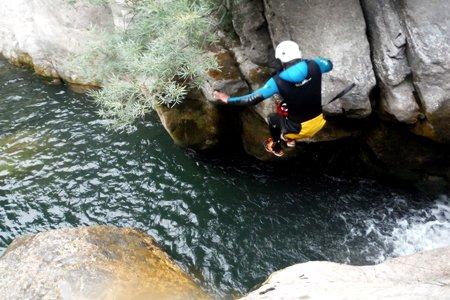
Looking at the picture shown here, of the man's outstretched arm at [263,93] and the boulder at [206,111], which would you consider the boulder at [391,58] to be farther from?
the boulder at [206,111]

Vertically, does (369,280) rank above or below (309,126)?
below

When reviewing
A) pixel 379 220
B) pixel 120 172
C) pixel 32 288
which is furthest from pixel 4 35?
pixel 379 220

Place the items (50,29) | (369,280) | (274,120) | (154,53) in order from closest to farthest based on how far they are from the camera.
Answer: (369,280) → (154,53) → (274,120) → (50,29)

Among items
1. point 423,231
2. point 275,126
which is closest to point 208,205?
point 275,126

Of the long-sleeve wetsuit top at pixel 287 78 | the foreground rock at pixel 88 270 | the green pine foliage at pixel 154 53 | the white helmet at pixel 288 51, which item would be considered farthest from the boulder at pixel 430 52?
the foreground rock at pixel 88 270

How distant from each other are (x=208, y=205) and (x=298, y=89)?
4812mm

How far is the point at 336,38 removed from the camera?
9.66 meters

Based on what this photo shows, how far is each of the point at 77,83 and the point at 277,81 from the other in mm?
11802

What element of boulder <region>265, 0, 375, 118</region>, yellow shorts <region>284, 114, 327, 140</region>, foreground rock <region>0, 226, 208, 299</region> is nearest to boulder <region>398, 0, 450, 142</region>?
boulder <region>265, 0, 375, 118</region>

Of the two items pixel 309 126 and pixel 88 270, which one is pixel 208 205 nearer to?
pixel 309 126

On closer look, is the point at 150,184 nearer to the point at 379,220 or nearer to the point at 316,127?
the point at 316,127

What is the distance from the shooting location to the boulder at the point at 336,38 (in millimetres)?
9609

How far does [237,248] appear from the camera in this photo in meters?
10.9

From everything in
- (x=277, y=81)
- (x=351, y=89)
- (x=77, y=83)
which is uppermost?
(x=77, y=83)
